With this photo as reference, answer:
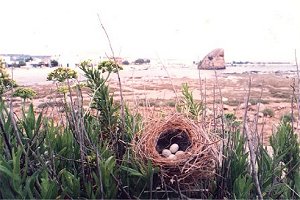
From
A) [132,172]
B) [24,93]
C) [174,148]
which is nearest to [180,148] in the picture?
[174,148]

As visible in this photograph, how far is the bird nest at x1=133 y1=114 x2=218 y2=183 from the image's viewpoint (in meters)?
1.82

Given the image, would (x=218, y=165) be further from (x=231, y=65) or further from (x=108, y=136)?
(x=231, y=65)

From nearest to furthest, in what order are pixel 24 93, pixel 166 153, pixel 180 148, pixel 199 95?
pixel 166 153, pixel 180 148, pixel 24 93, pixel 199 95

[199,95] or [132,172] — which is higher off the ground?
[132,172]

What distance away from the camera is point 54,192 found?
1573 mm

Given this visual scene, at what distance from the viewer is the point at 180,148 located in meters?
2.08

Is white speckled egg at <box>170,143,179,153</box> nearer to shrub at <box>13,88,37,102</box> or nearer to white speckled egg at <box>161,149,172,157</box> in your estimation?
white speckled egg at <box>161,149,172,157</box>

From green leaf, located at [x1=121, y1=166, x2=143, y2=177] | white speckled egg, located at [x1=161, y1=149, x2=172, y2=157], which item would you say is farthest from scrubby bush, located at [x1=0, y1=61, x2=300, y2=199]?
white speckled egg, located at [x1=161, y1=149, x2=172, y2=157]

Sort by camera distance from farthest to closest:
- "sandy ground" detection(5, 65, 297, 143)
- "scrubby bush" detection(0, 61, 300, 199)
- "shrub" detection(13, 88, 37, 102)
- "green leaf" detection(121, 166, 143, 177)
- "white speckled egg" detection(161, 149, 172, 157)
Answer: "shrub" detection(13, 88, 37, 102) < "sandy ground" detection(5, 65, 297, 143) < "white speckled egg" detection(161, 149, 172, 157) < "green leaf" detection(121, 166, 143, 177) < "scrubby bush" detection(0, 61, 300, 199)

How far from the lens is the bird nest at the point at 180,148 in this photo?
5.97ft

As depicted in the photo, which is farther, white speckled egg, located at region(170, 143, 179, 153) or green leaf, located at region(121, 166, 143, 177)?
white speckled egg, located at region(170, 143, 179, 153)

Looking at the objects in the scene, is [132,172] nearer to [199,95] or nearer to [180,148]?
[180,148]

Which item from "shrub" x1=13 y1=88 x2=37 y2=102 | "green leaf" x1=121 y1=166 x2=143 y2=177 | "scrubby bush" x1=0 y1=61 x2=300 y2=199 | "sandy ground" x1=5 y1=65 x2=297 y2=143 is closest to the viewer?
"scrubby bush" x1=0 y1=61 x2=300 y2=199

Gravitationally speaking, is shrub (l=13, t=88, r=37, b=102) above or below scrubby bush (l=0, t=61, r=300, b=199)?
above
